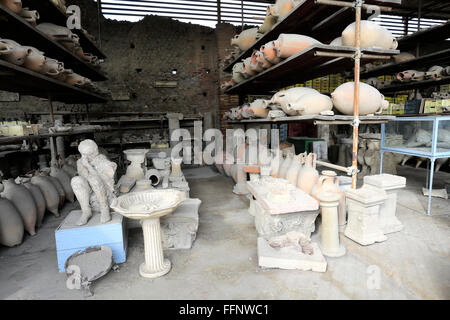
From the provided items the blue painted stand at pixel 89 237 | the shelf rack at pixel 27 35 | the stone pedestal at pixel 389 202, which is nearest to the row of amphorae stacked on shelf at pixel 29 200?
the blue painted stand at pixel 89 237

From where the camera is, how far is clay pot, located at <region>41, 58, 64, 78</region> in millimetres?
3340

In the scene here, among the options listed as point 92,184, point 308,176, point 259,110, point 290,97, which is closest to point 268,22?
point 259,110

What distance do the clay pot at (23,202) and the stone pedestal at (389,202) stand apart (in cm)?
407

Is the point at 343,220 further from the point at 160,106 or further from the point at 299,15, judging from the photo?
the point at 160,106

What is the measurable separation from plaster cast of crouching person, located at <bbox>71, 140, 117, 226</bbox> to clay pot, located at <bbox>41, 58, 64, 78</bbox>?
1554mm

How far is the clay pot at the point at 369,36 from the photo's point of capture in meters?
2.77

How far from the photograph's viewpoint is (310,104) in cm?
288

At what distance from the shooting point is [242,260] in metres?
2.45

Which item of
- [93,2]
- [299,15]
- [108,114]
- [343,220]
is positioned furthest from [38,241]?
[93,2]

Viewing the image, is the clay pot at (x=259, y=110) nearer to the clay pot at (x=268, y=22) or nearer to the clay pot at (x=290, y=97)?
the clay pot at (x=290, y=97)

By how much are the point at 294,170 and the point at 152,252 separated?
208 cm

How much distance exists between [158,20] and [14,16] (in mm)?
6154

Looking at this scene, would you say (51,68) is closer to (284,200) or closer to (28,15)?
(28,15)

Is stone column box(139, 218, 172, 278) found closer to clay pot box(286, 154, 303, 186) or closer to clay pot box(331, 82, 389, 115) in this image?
clay pot box(286, 154, 303, 186)
